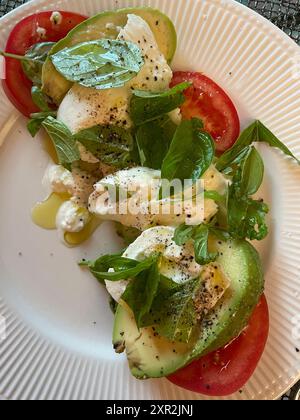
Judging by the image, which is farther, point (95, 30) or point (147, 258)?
point (95, 30)

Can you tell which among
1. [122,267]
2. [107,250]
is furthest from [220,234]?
[107,250]

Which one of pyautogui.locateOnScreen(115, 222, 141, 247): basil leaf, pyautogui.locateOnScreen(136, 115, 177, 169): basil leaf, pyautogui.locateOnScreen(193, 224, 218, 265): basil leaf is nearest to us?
pyautogui.locateOnScreen(193, 224, 218, 265): basil leaf

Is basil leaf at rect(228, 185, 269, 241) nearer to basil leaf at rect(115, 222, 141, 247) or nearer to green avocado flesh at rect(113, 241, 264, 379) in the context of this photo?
green avocado flesh at rect(113, 241, 264, 379)

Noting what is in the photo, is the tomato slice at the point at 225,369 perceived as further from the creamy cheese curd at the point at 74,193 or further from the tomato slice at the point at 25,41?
the tomato slice at the point at 25,41

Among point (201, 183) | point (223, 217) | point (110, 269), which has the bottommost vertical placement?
point (110, 269)

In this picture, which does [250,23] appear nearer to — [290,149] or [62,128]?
[290,149]

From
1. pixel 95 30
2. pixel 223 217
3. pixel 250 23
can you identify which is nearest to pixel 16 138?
pixel 95 30

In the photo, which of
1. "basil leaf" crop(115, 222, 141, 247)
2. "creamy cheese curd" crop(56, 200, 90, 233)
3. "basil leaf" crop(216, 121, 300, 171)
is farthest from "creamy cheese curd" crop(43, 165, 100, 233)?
"basil leaf" crop(216, 121, 300, 171)

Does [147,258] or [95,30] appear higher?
[95,30]
